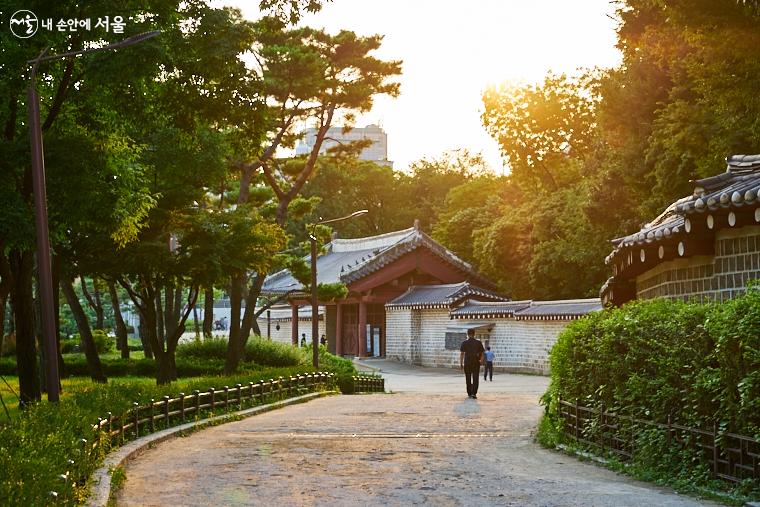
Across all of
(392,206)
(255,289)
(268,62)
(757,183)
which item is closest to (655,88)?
(268,62)

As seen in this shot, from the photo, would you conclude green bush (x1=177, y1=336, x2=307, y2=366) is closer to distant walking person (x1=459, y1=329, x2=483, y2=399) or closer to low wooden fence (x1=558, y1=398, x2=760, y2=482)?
distant walking person (x1=459, y1=329, x2=483, y2=399)

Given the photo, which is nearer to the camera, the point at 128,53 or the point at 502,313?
the point at 128,53

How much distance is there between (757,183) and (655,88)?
24459 mm

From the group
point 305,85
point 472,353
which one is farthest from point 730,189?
point 305,85

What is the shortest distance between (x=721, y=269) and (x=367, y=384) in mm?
Answer: 24587

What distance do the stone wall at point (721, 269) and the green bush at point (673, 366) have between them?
1.41 meters

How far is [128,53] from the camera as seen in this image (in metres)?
17.7

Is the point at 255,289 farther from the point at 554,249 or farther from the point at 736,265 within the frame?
the point at 736,265

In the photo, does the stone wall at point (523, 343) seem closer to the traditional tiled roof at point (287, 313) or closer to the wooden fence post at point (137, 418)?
the traditional tiled roof at point (287, 313)

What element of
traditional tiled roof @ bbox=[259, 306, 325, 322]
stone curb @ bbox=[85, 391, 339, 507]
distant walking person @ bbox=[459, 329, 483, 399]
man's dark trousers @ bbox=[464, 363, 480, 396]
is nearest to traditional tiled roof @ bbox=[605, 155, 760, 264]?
stone curb @ bbox=[85, 391, 339, 507]

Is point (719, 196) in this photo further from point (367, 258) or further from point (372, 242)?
point (372, 242)

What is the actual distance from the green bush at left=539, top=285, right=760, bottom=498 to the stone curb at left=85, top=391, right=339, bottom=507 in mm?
6414

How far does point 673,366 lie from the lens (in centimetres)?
1280

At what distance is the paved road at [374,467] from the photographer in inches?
463
